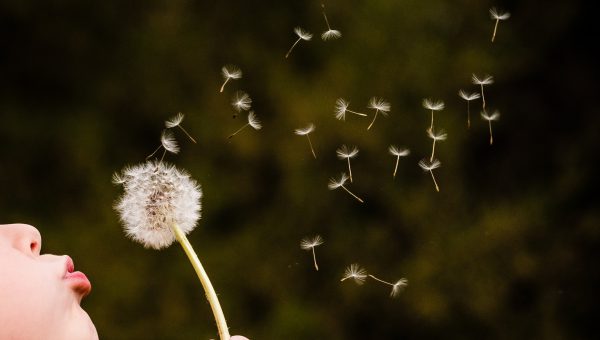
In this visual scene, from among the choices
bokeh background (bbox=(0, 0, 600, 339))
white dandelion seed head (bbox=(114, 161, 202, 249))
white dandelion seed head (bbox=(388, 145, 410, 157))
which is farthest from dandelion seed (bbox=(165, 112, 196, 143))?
white dandelion seed head (bbox=(388, 145, 410, 157))

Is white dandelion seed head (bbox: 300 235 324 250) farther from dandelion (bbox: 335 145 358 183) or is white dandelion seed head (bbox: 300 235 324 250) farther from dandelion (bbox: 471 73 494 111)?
dandelion (bbox: 471 73 494 111)

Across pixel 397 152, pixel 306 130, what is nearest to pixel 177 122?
Answer: pixel 306 130

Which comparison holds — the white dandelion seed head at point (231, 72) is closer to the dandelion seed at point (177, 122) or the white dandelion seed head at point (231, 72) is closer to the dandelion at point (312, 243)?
the dandelion seed at point (177, 122)

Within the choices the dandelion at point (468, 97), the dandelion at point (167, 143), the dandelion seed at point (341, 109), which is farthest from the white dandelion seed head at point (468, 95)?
the dandelion at point (167, 143)

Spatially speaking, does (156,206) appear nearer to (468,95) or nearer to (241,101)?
(241,101)

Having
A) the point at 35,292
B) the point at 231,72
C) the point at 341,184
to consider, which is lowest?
the point at 35,292

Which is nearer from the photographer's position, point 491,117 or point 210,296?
point 210,296
